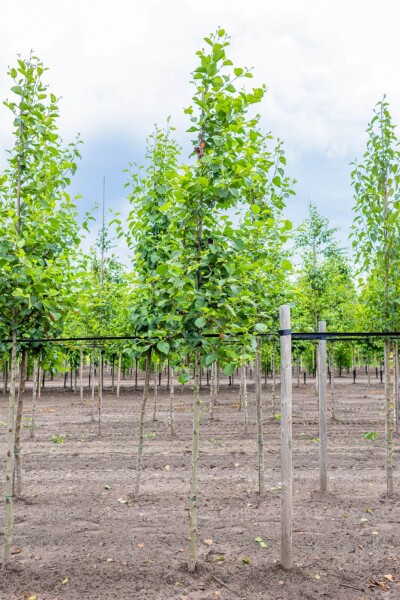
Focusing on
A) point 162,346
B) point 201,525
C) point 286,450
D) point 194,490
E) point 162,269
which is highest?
point 162,269

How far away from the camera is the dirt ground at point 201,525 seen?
477 centimetres

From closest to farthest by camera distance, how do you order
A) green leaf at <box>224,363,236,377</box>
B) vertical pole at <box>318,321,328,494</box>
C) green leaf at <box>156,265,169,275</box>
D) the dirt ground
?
1. green leaf at <box>156,265,169,275</box>
2. green leaf at <box>224,363,236,377</box>
3. the dirt ground
4. vertical pole at <box>318,321,328,494</box>

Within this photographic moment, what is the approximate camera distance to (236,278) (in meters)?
4.68

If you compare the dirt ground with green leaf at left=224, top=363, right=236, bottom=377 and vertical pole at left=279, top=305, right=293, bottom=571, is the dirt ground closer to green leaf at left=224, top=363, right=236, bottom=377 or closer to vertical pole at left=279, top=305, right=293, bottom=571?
vertical pole at left=279, top=305, right=293, bottom=571

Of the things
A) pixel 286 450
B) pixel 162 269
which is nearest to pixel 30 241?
pixel 162 269

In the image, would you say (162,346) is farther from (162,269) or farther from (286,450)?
(286,450)

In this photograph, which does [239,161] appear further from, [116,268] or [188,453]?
[116,268]

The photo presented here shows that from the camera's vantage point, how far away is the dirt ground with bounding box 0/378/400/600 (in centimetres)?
477

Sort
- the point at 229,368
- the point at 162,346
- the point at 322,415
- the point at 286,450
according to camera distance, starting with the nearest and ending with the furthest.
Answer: the point at 229,368 → the point at 286,450 → the point at 162,346 → the point at 322,415

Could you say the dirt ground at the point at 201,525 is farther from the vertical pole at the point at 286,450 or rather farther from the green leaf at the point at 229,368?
the green leaf at the point at 229,368

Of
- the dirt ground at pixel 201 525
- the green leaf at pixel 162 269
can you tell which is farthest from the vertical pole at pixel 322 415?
the green leaf at pixel 162 269

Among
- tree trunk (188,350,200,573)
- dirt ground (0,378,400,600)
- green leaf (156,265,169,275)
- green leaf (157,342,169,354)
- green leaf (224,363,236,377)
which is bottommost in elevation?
dirt ground (0,378,400,600)

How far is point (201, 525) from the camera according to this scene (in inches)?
253

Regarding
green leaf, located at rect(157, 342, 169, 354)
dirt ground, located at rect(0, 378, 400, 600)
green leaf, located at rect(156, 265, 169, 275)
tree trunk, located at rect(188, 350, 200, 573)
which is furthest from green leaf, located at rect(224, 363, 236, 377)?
dirt ground, located at rect(0, 378, 400, 600)
